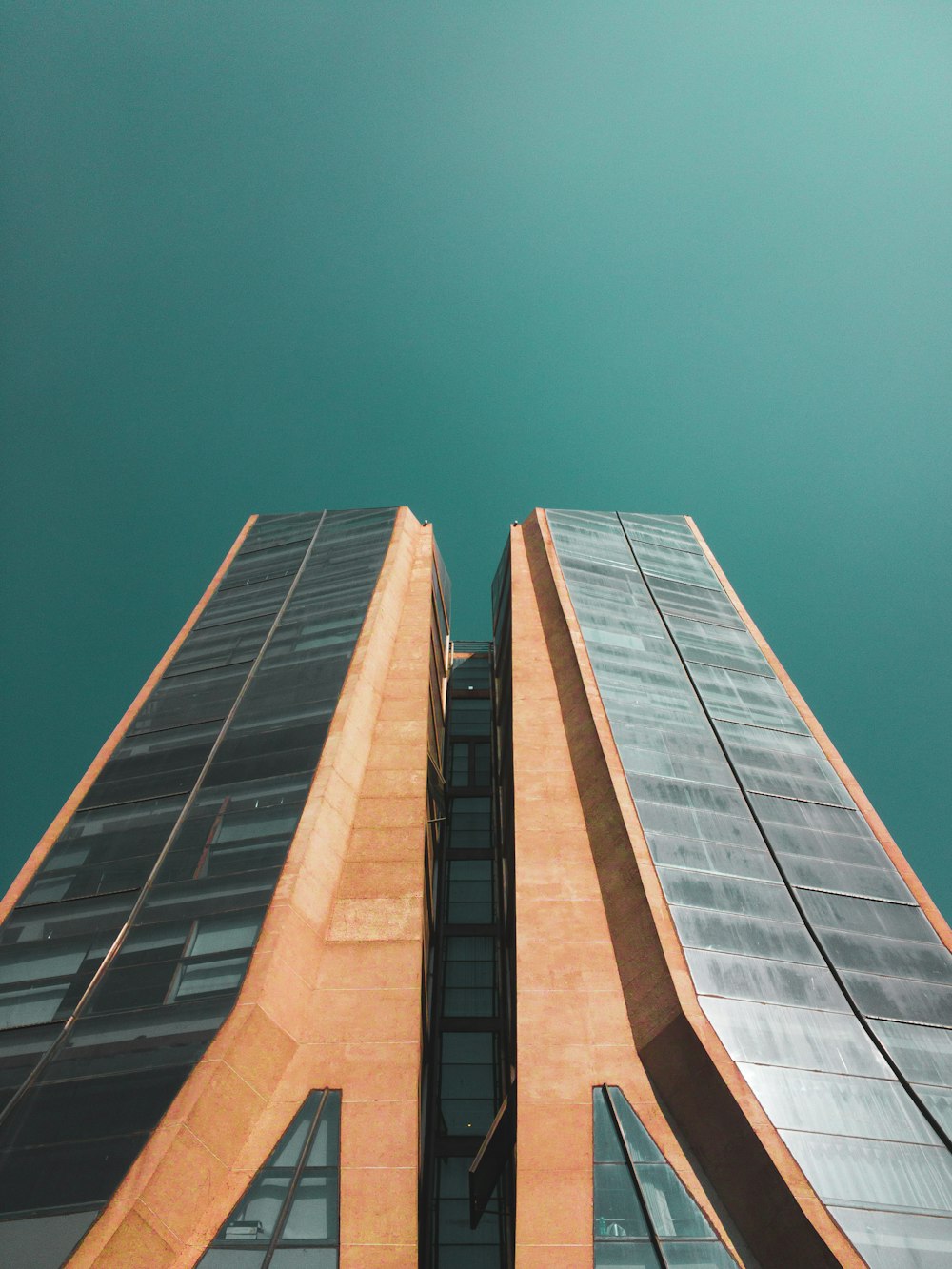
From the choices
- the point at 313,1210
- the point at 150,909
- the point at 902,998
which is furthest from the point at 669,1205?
the point at 150,909

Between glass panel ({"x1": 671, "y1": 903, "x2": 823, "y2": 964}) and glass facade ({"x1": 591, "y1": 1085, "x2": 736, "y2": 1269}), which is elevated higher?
glass panel ({"x1": 671, "y1": 903, "x2": 823, "y2": 964})

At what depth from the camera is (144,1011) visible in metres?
21.3

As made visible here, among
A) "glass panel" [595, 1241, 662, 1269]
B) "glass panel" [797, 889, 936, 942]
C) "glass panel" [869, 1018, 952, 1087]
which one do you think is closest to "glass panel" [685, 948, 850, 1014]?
"glass panel" [869, 1018, 952, 1087]

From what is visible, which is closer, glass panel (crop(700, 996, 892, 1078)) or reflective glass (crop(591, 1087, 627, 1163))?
reflective glass (crop(591, 1087, 627, 1163))

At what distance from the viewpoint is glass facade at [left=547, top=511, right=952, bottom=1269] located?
18.0 meters

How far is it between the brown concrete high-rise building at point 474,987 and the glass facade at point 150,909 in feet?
0.32

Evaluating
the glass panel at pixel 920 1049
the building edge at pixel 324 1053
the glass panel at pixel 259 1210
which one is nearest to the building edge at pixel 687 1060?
the glass panel at pixel 920 1049

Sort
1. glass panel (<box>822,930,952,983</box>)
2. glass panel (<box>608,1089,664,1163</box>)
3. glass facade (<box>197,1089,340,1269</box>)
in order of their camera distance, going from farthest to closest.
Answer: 1. glass panel (<box>822,930,952,983</box>)
2. glass panel (<box>608,1089,664,1163</box>)
3. glass facade (<box>197,1089,340,1269</box>)

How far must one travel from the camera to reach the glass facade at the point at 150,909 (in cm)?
1845

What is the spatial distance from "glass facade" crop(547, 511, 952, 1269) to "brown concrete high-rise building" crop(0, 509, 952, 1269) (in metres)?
0.10

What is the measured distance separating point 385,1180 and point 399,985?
501 centimetres

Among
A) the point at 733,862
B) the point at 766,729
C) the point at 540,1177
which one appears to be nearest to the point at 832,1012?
the point at 733,862

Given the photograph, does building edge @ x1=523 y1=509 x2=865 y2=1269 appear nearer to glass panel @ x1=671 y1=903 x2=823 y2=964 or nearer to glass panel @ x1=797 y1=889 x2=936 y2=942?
glass panel @ x1=671 y1=903 x2=823 y2=964

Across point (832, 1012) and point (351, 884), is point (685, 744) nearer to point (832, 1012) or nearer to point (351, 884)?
point (832, 1012)
